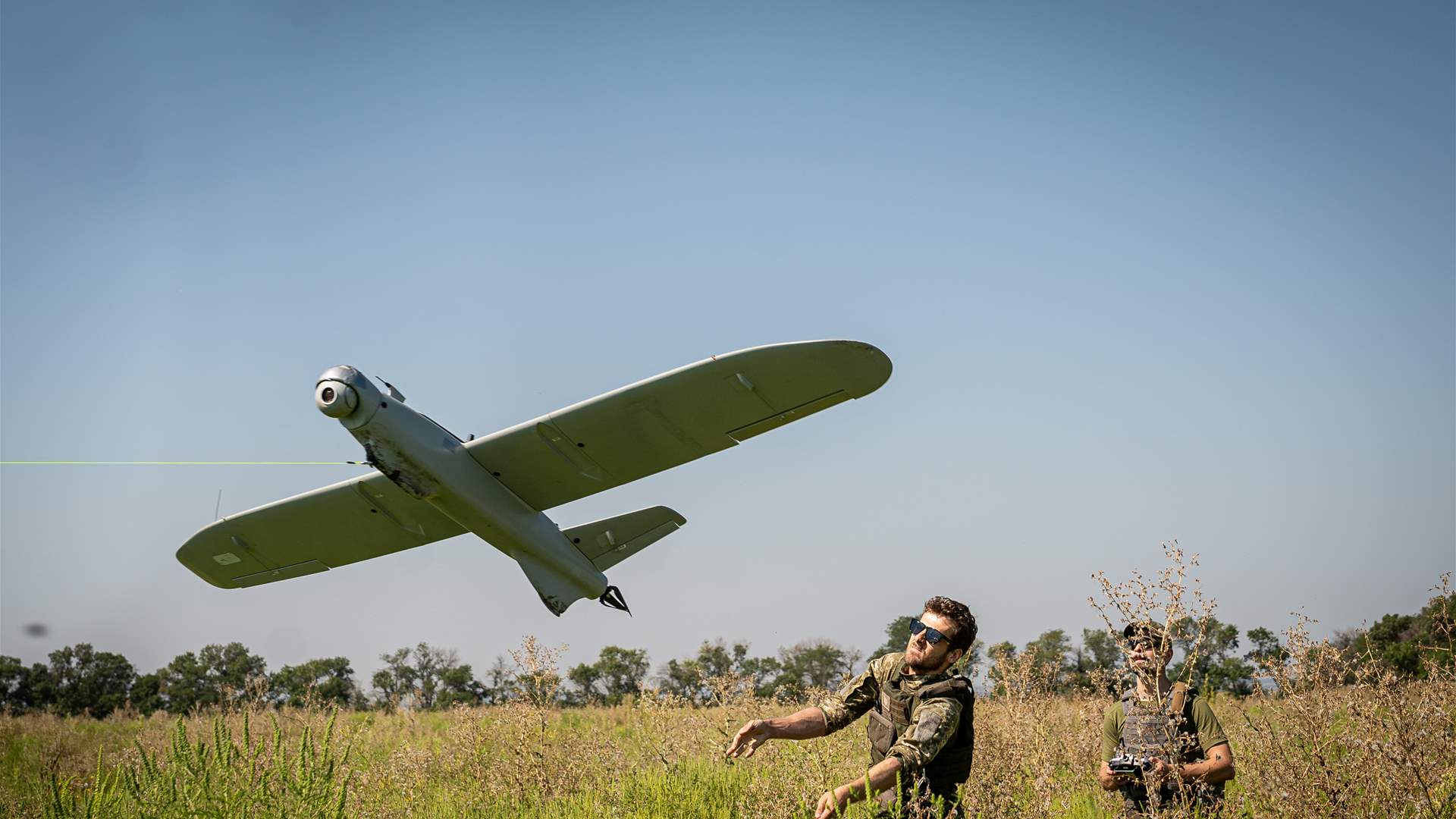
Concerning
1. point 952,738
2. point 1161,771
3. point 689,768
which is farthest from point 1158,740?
point 689,768

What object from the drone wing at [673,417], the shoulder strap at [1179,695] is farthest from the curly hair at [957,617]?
the drone wing at [673,417]

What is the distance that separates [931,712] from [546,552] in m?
9.57

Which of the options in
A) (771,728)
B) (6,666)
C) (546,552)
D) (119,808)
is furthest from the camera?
(6,666)

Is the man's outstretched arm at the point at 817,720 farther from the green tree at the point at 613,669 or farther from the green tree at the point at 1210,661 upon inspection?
the green tree at the point at 613,669

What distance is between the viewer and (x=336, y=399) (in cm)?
1067

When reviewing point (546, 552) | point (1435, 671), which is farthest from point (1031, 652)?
point (546, 552)

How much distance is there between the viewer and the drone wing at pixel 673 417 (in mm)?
10648

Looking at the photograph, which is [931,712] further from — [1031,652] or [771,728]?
[1031,652]

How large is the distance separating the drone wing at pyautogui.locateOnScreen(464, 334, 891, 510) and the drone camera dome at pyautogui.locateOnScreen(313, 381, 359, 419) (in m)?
1.72

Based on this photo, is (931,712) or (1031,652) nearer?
(931,712)

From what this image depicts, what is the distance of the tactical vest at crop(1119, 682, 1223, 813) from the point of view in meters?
4.45

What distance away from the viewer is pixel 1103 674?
821cm

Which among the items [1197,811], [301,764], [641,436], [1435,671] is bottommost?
[1197,811]

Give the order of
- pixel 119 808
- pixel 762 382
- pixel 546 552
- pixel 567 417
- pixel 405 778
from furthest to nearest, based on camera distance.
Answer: pixel 546 552, pixel 567 417, pixel 762 382, pixel 405 778, pixel 119 808
